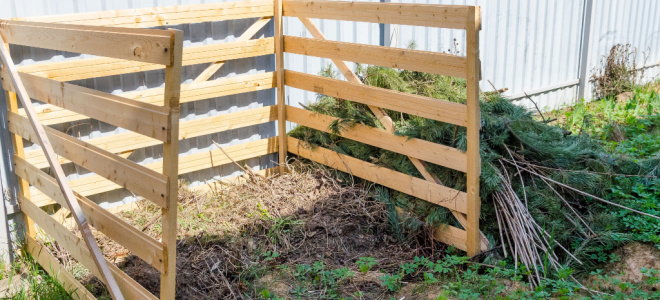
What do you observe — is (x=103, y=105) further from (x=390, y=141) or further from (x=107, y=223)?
(x=390, y=141)

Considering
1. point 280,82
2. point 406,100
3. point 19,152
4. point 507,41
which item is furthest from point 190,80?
point 507,41

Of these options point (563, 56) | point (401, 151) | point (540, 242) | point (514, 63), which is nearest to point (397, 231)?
point (401, 151)

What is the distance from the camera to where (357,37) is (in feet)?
21.1

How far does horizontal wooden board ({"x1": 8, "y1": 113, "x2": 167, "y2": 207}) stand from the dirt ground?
0.97 metres

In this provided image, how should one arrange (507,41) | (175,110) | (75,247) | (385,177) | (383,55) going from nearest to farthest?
(175,110) → (75,247) → (383,55) → (385,177) → (507,41)

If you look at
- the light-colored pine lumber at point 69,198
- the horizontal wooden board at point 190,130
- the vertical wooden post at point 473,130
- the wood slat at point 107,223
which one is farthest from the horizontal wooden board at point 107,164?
the vertical wooden post at point 473,130

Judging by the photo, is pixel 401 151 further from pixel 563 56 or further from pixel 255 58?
pixel 563 56

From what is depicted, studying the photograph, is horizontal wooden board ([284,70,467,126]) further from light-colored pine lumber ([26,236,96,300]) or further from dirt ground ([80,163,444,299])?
light-colored pine lumber ([26,236,96,300])

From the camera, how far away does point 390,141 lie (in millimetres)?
5289

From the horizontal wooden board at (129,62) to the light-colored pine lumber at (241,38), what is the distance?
0.05 meters

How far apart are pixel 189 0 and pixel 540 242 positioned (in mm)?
3230

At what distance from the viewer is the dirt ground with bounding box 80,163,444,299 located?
4.61 metres

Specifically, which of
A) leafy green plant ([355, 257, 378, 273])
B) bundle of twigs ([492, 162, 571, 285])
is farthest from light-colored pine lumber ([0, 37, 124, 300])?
bundle of twigs ([492, 162, 571, 285])

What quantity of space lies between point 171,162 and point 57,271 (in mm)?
1920
